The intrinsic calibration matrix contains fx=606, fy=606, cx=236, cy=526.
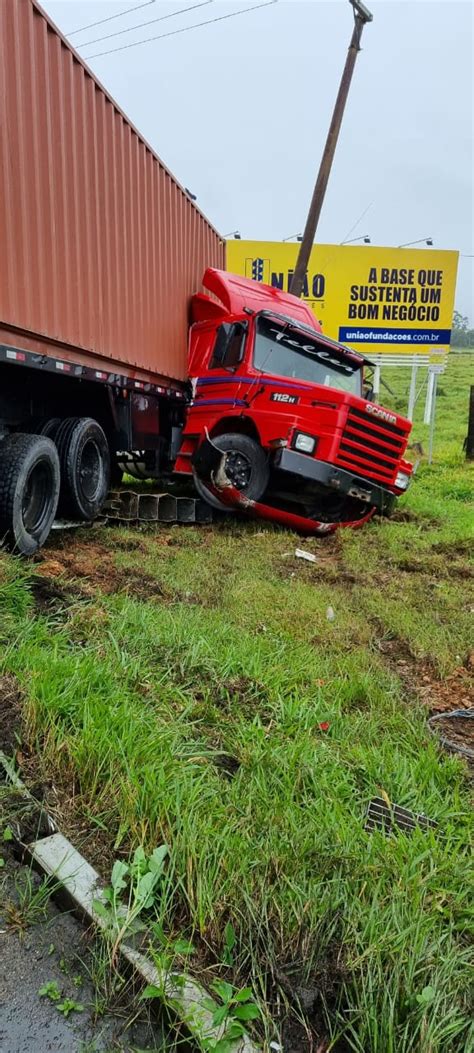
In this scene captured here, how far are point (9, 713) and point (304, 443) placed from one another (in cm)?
498

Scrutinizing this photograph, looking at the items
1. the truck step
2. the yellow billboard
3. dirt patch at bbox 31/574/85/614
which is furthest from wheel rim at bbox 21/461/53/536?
the yellow billboard

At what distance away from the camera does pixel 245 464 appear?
6883 millimetres

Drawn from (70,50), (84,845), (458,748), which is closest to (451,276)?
(70,50)

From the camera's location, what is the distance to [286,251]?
16.7 metres

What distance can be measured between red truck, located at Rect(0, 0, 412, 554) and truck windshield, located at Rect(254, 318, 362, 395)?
0.02m

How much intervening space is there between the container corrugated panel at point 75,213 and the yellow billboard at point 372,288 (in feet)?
31.5

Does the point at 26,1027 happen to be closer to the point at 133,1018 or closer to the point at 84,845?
the point at 133,1018

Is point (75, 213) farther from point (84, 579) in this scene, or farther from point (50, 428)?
point (84, 579)

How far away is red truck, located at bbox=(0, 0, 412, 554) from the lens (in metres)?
4.36

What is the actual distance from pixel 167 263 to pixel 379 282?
451 inches

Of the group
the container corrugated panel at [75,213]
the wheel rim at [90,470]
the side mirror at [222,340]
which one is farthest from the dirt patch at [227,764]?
the side mirror at [222,340]

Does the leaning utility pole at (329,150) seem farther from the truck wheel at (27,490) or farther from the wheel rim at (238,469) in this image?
the truck wheel at (27,490)

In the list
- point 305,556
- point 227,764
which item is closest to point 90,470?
point 305,556

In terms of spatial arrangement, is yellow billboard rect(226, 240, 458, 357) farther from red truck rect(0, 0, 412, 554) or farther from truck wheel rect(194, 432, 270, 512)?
truck wheel rect(194, 432, 270, 512)
